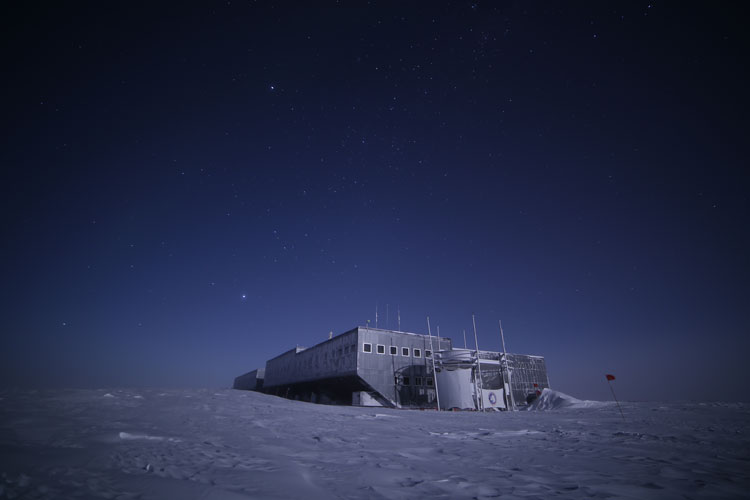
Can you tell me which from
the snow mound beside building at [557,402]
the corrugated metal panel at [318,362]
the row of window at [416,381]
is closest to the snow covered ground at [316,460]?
the snow mound beside building at [557,402]

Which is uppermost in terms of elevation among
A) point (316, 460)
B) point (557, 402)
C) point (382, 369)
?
point (382, 369)

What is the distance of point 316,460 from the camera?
4477 mm

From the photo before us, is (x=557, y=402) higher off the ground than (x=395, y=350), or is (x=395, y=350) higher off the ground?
(x=395, y=350)

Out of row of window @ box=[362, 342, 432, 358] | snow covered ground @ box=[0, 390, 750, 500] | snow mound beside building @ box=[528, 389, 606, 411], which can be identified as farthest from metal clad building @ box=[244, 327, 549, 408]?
snow covered ground @ box=[0, 390, 750, 500]

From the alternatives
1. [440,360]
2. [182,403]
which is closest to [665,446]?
[182,403]

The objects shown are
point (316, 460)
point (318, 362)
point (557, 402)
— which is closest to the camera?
point (316, 460)

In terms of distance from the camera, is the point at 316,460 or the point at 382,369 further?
the point at 382,369

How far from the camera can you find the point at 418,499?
2.99m

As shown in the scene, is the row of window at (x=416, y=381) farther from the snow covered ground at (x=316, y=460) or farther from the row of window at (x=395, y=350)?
the snow covered ground at (x=316, y=460)

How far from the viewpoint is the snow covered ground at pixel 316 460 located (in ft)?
10.3

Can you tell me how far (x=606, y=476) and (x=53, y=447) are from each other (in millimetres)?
7461

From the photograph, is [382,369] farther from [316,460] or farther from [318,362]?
[316,460]

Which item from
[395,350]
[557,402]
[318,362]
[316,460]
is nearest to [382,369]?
[395,350]

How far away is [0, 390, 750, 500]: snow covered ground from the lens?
314 centimetres
